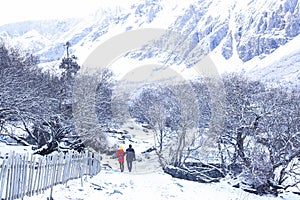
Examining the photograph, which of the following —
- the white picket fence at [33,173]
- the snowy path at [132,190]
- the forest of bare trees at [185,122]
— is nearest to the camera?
the white picket fence at [33,173]

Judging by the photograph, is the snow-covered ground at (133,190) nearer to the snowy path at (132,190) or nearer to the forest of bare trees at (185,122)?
the snowy path at (132,190)

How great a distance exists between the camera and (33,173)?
957 cm

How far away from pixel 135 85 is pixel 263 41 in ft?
532

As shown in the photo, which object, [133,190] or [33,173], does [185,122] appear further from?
[33,173]

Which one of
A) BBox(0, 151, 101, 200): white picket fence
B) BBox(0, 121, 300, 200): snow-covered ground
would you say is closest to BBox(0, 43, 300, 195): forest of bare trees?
BBox(0, 121, 300, 200): snow-covered ground

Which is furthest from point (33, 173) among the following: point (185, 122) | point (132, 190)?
point (185, 122)

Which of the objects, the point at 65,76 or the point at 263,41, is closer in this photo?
the point at 65,76

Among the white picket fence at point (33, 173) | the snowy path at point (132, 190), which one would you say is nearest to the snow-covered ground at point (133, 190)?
the snowy path at point (132, 190)

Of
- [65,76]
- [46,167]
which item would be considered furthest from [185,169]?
[46,167]

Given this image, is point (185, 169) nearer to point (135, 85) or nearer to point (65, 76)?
point (65, 76)

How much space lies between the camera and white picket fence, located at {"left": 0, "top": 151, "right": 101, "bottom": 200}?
8352mm

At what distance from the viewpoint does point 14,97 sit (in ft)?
61.8

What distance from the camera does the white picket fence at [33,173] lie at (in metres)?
8.35

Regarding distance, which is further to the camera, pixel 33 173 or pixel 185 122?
pixel 185 122
